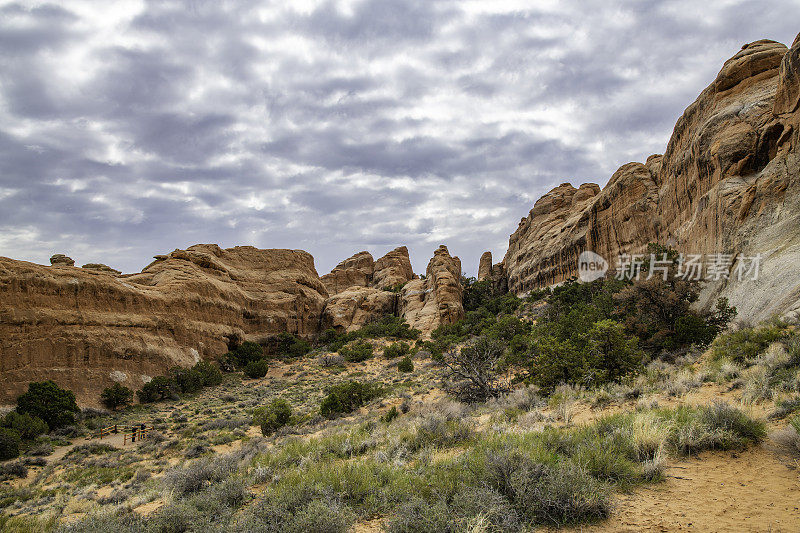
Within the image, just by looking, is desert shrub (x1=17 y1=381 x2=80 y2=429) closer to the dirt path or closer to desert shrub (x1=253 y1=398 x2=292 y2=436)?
desert shrub (x1=253 y1=398 x2=292 y2=436)

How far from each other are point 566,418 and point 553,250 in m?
47.2

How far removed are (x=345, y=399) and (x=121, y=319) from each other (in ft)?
71.3

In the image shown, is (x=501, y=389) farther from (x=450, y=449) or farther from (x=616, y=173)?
(x=616, y=173)

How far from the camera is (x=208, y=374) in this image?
30.2 meters

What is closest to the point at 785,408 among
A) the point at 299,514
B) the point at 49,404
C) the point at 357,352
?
the point at 299,514

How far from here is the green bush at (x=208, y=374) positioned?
97.6 ft

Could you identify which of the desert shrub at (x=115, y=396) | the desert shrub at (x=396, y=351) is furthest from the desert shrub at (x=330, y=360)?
the desert shrub at (x=115, y=396)

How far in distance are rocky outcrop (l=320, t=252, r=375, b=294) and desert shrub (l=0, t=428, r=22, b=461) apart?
63232 millimetres

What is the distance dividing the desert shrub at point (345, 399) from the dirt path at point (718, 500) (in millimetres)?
14036

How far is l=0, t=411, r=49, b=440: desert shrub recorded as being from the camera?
16625 millimetres

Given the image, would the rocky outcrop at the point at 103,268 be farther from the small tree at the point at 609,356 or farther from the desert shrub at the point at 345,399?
the small tree at the point at 609,356

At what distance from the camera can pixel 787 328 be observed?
36.5ft

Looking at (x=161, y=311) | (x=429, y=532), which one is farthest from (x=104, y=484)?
(x=161, y=311)

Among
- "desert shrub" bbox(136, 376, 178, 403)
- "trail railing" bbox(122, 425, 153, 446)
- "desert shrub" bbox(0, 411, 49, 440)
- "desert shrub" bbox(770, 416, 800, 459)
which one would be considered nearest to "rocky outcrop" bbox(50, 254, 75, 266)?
"desert shrub" bbox(136, 376, 178, 403)
